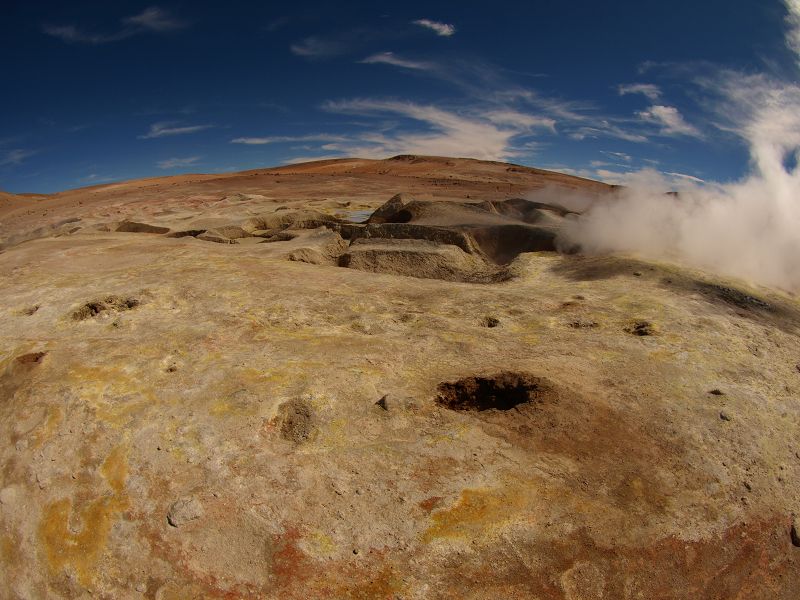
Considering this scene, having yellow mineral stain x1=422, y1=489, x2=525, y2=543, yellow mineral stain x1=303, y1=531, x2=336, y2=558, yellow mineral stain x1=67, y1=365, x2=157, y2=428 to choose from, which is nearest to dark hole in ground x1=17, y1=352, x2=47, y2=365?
yellow mineral stain x1=67, y1=365, x2=157, y2=428

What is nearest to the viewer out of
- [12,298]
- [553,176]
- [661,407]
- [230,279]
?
[661,407]

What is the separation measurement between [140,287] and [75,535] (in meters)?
4.24

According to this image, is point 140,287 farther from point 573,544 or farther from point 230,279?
point 573,544

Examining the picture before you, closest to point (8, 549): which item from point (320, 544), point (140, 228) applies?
point (320, 544)

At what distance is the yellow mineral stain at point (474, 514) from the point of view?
3111 millimetres

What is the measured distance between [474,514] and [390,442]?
2.73 feet

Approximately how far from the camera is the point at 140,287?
680cm

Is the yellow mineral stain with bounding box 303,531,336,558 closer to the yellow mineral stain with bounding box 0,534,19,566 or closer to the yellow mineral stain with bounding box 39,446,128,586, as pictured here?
the yellow mineral stain with bounding box 39,446,128,586

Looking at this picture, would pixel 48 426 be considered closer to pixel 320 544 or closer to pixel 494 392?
pixel 320 544

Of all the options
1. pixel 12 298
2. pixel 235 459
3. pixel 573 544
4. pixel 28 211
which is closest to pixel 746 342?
pixel 573 544

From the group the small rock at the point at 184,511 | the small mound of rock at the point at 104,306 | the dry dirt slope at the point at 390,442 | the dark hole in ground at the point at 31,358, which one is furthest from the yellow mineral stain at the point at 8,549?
the small mound of rock at the point at 104,306

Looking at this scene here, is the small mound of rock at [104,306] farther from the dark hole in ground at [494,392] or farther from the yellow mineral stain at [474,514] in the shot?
the yellow mineral stain at [474,514]

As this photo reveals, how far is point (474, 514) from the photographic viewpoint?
3.22 m

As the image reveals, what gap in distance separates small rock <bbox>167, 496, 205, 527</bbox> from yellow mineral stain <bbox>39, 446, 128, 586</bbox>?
33 cm
